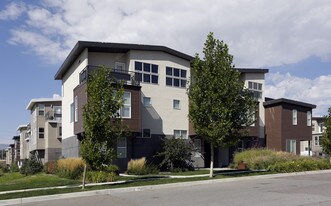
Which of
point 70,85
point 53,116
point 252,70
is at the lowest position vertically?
point 53,116

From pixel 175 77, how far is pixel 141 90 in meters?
3.67

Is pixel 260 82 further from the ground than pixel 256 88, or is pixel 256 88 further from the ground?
pixel 260 82

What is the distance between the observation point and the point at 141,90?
30812 millimetres

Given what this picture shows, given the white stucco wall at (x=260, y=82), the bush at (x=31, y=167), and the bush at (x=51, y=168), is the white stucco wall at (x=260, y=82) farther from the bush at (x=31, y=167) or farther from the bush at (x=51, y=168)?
the bush at (x=31, y=167)

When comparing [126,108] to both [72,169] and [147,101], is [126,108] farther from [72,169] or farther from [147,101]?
[72,169]

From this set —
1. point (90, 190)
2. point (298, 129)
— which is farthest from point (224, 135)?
point (298, 129)

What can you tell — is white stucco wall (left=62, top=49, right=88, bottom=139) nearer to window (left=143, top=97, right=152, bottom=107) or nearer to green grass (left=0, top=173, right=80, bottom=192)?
window (left=143, top=97, right=152, bottom=107)

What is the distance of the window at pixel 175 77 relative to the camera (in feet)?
107

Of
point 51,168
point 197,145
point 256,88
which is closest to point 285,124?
point 256,88

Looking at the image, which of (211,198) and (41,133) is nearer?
(211,198)

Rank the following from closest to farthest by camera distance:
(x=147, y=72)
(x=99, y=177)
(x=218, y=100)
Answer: (x=99, y=177)
(x=218, y=100)
(x=147, y=72)

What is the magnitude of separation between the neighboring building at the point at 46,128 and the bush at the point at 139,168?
2247 cm

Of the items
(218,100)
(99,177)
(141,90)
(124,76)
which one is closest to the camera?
(99,177)

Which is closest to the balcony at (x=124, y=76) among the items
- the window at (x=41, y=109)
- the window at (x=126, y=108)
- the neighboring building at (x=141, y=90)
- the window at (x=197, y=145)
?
the neighboring building at (x=141, y=90)
